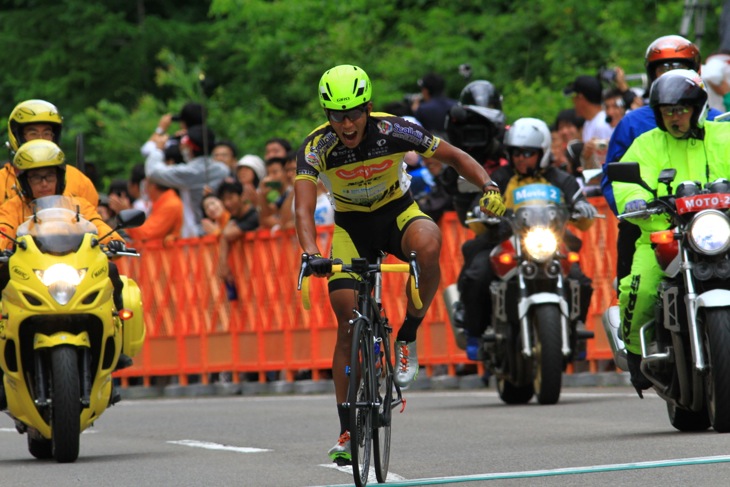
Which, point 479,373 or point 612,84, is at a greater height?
point 612,84

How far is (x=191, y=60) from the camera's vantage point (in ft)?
129

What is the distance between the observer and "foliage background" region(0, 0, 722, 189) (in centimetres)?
2844

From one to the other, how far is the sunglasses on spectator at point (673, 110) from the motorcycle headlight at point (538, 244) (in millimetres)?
3486

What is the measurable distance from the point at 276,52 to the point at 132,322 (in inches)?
801

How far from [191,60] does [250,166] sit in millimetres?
18705

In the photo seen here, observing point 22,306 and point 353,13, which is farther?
point 353,13

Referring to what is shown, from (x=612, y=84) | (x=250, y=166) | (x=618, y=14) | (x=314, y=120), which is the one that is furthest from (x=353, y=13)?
(x=612, y=84)

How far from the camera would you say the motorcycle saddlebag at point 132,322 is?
41.7ft

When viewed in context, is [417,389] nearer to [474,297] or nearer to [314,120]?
[474,297]

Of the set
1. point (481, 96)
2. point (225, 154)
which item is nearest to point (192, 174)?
point (225, 154)

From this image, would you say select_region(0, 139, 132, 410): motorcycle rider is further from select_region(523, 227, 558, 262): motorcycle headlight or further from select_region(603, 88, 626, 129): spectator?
select_region(603, 88, 626, 129): spectator

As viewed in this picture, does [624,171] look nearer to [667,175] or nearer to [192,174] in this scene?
[667,175]

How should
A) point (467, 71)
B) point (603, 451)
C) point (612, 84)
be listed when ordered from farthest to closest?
point (467, 71)
point (612, 84)
point (603, 451)

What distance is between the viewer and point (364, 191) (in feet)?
35.4
